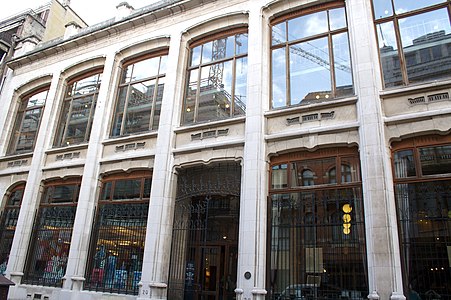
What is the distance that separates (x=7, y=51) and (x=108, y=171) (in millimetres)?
11627

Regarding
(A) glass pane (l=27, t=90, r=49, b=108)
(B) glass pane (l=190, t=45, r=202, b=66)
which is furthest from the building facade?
(A) glass pane (l=27, t=90, r=49, b=108)

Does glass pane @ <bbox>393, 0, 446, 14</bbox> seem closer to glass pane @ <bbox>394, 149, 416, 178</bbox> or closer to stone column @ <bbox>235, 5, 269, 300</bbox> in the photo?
stone column @ <bbox>235, 5, 269, 300</bbox>

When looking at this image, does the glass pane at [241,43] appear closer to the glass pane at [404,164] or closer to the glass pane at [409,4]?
the glass pane at [409,4]

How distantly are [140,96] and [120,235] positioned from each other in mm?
5305

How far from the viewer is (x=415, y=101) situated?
9055mm

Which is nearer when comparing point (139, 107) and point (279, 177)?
point (279, 177)

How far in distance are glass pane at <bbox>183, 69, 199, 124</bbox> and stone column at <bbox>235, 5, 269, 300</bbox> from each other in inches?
91.4

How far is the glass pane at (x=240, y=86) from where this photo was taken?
1163cm

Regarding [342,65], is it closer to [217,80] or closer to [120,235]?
[217,80]

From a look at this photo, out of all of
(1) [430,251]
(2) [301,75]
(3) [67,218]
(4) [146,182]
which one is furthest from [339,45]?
(3) [67,218]

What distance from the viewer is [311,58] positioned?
36.6 feet

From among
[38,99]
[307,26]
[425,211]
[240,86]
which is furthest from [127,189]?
[425,211]

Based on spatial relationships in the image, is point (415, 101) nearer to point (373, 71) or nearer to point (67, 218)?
point (373, 71)

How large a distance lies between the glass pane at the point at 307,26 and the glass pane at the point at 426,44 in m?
2.31
